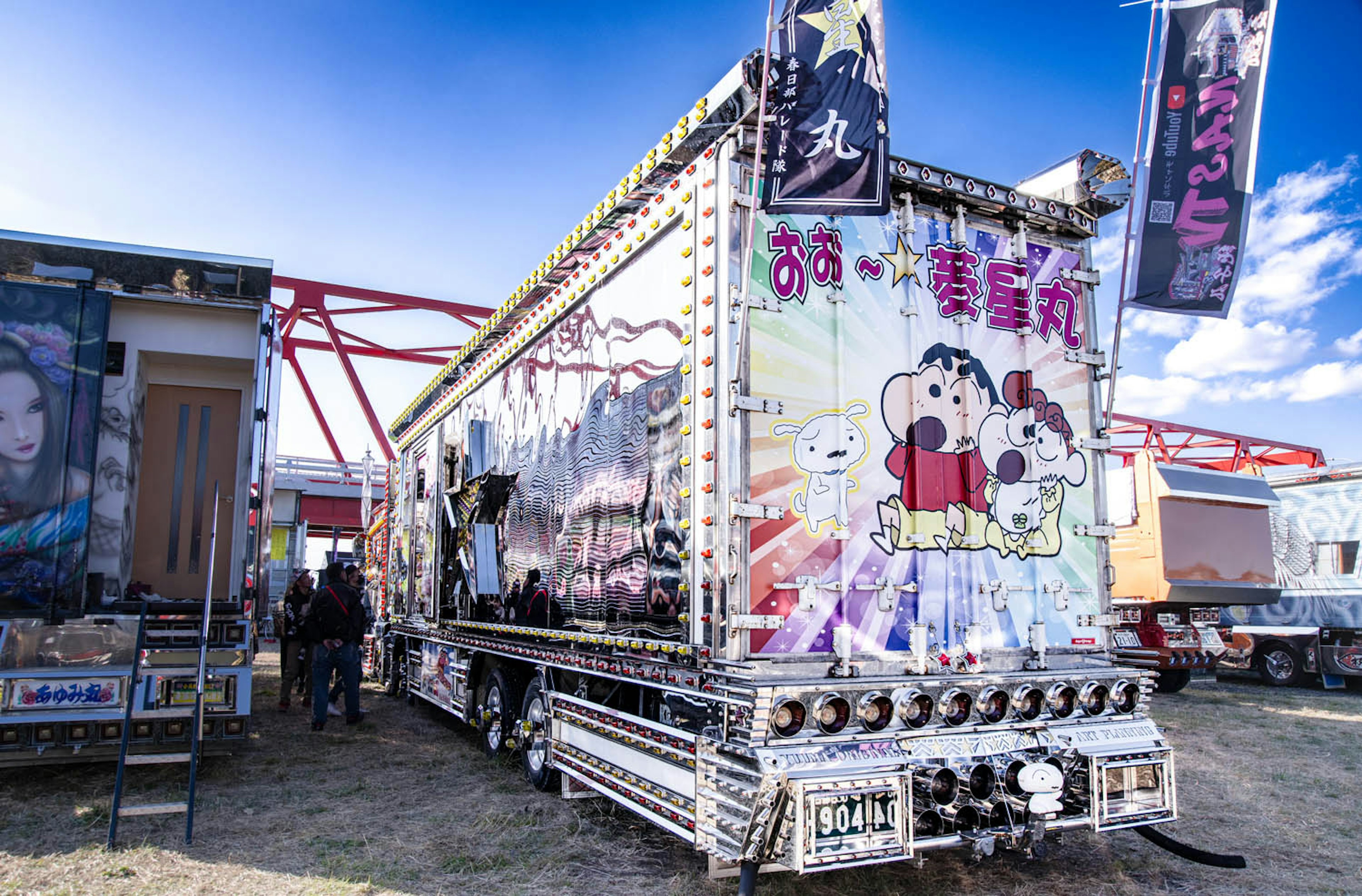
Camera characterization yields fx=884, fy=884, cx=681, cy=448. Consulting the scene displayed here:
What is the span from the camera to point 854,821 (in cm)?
364

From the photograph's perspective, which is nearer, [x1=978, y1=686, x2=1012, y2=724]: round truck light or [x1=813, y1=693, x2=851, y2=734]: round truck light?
[x1=813, y1=693, x2=851, y2=734]: round truck light

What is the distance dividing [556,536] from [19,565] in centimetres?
381

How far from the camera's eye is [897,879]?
4.62m

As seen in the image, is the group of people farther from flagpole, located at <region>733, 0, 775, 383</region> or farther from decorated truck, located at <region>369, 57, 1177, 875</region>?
flagpole, located at <region>733, 0, 775, 383</region>

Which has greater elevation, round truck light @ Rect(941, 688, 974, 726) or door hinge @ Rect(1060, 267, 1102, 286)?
door hinge @ Rect(1060, 267, 1102, 286)

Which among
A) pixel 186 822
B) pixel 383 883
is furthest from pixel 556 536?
pixel 186 822

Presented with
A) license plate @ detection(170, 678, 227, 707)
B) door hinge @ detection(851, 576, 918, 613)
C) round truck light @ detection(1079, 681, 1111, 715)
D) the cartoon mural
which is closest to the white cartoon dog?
door hinge @ detection(851, 576, 918, 613)

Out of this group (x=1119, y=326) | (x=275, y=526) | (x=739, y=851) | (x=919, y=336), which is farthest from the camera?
(x=275, y=526)

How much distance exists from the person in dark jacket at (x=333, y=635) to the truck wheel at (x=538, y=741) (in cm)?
334

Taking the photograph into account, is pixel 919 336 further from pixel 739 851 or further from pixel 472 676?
pixel 472 676

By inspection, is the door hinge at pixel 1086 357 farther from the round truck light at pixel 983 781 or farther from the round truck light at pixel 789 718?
the round truck light at pixel 789 718

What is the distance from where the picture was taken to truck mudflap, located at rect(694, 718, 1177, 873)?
142 inches

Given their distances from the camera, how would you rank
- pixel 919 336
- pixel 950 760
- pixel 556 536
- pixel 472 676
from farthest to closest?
pixel 472 676
pixel 556 536
pixel 919 336
pixel 950 760

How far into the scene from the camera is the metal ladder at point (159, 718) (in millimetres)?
5078
